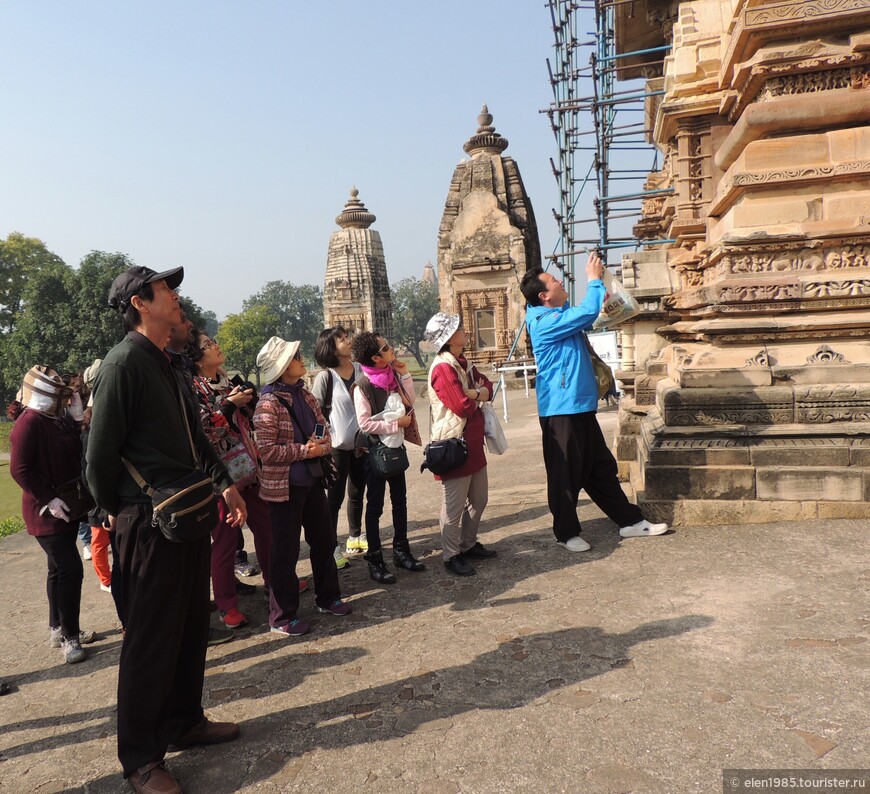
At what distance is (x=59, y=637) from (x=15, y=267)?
1532 inches

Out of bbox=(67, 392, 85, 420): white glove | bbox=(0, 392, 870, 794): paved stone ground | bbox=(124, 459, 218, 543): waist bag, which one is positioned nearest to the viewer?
bbox=(0, 392, 870, 794): paved stone ground

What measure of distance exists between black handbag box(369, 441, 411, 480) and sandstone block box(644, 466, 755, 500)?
157cm

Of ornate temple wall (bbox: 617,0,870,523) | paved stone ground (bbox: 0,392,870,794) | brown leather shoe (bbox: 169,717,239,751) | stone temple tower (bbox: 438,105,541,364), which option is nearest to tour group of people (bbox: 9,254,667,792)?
Answer: brown leather shoe (bbox: 169,717,239,751)

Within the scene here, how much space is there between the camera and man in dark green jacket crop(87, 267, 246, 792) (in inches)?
A: 91.5

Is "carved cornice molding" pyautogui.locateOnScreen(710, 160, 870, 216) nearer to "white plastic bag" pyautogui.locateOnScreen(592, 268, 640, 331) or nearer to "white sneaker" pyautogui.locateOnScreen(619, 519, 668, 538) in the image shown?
"white plastic bag" pyautogui.locateOnScreen(592, 268, 640, 331)

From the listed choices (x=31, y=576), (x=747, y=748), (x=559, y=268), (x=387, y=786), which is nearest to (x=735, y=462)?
(x=747, y=748)

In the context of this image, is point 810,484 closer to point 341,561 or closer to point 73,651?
point 341,561

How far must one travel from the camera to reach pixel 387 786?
2.21 m

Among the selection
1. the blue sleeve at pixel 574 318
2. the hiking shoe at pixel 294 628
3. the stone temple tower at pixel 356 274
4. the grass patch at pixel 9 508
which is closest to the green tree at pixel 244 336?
the stone temple tower at pixel 356 274

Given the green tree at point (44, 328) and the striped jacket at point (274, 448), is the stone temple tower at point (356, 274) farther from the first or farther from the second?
the striped jacket at point (274, 448)

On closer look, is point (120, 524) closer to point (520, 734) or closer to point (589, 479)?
point (520, 734)

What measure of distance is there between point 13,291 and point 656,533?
131ft

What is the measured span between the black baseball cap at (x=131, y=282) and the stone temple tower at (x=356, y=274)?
28.9m

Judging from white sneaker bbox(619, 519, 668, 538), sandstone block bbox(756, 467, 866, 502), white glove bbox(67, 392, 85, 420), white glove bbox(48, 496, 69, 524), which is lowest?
white sneaker bbox(619, 519, 668, 538)
